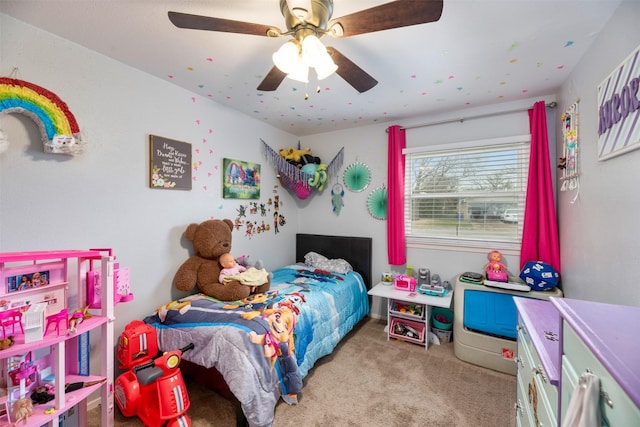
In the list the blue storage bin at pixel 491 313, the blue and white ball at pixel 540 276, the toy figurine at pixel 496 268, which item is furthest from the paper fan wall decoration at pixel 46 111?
the blue and white ball at pixel 540 276

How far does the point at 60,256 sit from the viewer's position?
1302 millimetres

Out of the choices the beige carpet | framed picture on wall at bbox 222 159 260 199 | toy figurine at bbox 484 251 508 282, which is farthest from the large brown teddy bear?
toy figurine at bbox 484 251 508 282

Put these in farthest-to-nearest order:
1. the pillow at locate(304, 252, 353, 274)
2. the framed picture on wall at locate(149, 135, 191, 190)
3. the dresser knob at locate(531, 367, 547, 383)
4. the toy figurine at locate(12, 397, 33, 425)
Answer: the pillow at locate(304, 252, 353, 274) → the framed picture on wall at locate(149, 135, 191, 190) → the toy figurine at locate(12, 397, 33, 425) → the dresser knob at locate(531, 367, 547, 383)

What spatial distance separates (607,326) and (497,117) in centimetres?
251

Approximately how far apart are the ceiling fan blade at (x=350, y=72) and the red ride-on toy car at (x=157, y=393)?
194 centimetres

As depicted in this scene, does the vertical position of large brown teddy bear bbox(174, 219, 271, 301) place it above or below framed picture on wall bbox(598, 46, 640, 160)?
below

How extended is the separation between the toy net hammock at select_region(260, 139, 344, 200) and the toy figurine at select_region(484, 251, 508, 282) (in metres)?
2.01

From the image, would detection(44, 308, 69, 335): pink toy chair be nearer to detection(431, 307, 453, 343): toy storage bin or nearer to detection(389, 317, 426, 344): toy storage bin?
detection(389, 317, 426, 344): toy storage bin

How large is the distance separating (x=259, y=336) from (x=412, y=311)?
1.74m

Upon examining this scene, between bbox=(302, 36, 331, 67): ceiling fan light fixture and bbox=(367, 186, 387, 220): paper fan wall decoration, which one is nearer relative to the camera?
bbox=(302, 36, 331, 67): ceiling fan light fixture

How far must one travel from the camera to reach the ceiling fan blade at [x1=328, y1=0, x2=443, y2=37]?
3.28 ft

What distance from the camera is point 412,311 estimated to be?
2.71 meters

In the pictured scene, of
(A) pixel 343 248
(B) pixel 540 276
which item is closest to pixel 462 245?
(B) pixel 540 276

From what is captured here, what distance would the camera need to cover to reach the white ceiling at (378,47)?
1.38 metres
